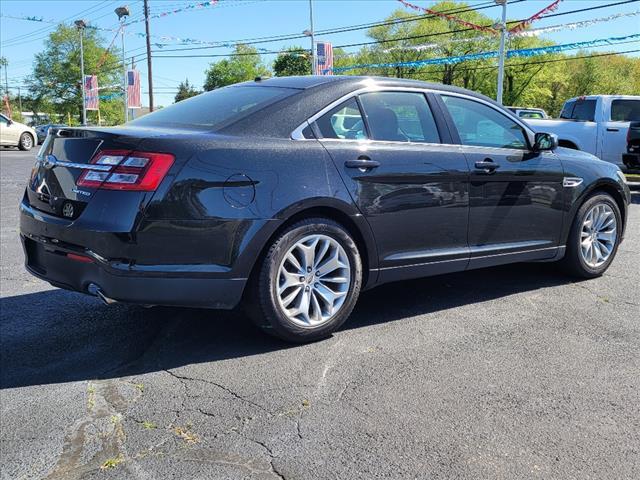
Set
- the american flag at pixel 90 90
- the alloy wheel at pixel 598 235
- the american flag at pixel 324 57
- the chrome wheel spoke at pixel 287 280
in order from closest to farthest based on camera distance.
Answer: the chrome wheel spoke at pixel 287 280 < the alloy wheel at pixel 598 235 < the american flag at pixel 324 57 < the american flag at pixel 90 90

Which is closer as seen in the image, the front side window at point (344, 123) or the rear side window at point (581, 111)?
the front side window at point (344, 123)

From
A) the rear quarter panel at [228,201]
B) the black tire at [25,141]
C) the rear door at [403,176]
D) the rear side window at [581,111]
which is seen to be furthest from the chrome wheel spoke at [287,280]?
the black tire at [25,141]

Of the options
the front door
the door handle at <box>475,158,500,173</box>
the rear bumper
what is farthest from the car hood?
the rear bumper

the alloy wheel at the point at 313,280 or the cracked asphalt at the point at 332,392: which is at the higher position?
the alloy wheel at the point at 313,280

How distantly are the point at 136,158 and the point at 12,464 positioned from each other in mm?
1550

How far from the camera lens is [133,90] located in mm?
35312

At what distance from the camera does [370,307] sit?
453 cm

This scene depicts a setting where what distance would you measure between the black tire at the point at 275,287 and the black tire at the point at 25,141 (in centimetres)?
2539

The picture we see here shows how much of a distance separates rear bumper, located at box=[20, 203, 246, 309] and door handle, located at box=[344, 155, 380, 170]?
3.24ft

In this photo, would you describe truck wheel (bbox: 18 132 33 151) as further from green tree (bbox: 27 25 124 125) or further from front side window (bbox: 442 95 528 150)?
green tree (bbox: 27 25 124 125)

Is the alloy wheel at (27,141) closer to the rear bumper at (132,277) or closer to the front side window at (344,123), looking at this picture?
the rear bumper at (132,277)

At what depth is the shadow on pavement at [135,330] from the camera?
11.3ft

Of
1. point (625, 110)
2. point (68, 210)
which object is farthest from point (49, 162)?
point (625, 110)

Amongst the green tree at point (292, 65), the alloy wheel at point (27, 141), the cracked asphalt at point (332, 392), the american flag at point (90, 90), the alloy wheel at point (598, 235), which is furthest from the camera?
the green tree at point (292, 65)
